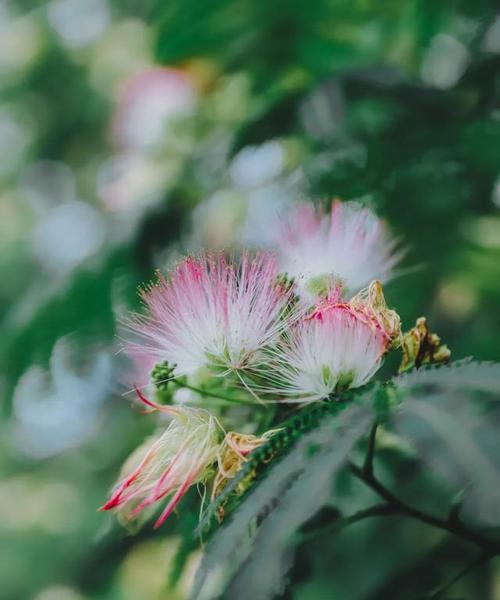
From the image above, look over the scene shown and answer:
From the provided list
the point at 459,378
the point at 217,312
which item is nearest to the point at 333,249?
the point at 217,312

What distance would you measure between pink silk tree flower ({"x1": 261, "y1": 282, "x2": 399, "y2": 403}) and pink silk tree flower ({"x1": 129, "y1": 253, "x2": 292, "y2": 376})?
0.06ft

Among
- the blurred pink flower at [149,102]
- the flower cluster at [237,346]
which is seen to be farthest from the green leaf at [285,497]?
the blurred pink flower at [149,102]

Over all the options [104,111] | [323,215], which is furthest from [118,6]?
[323,215]

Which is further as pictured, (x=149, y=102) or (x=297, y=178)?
(x=149, y=102)

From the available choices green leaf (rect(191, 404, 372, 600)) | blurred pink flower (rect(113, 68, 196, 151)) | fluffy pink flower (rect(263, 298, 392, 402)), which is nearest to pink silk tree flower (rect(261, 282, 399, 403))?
fluffy pink flower (rect(263, 298, 392, 402))

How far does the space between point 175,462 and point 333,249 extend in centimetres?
22

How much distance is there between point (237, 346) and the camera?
0.56m

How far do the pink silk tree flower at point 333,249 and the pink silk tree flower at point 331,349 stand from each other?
0.03 m

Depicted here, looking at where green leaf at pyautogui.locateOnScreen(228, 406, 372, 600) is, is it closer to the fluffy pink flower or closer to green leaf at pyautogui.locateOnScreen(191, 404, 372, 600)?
green leaf at pyautogui.locateOnScreen(191, 404, 372, 600)

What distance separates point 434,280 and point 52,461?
46.5 inches

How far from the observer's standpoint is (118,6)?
2.08m

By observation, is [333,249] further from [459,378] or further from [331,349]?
[459,378]

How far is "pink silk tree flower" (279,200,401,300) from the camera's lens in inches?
23.0

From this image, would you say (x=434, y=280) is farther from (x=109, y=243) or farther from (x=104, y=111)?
(x=104, y=111)
